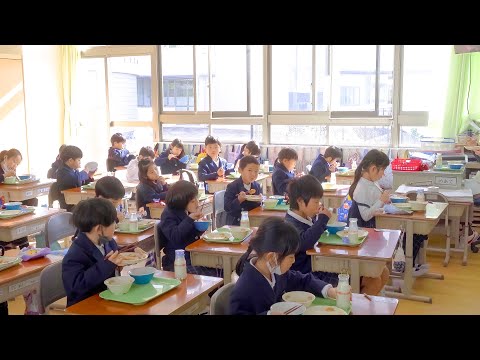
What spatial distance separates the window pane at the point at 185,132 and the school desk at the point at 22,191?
3758 mm

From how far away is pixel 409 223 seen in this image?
4.25 metres

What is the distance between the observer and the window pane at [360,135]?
8.09m

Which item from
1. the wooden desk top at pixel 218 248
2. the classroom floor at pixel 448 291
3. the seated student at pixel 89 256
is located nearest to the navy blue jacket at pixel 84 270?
the seated student at pixel 89 256

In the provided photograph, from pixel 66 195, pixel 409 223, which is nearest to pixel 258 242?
pixel 409 223

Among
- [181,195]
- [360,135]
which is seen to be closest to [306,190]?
[181,195]

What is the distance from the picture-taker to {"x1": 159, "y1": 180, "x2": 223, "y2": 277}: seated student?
3.61 meters

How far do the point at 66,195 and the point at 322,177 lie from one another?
303 centimetres

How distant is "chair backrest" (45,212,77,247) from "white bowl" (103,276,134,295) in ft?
4.64

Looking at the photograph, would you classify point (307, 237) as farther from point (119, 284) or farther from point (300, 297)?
point (119, 284)

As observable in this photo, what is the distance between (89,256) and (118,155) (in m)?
5.32

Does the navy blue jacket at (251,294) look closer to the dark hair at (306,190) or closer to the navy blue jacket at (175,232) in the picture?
the dark hair at (306,190)

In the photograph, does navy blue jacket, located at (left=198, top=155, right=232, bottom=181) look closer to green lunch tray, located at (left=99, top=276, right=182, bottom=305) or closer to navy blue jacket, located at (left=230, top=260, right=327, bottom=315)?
green lunch tray, located at (left=99, top=276, right=182, bottom=305)

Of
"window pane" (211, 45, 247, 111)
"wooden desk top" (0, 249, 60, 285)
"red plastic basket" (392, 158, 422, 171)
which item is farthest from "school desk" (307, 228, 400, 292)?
"window pane" (211, 45, 247, 111)
